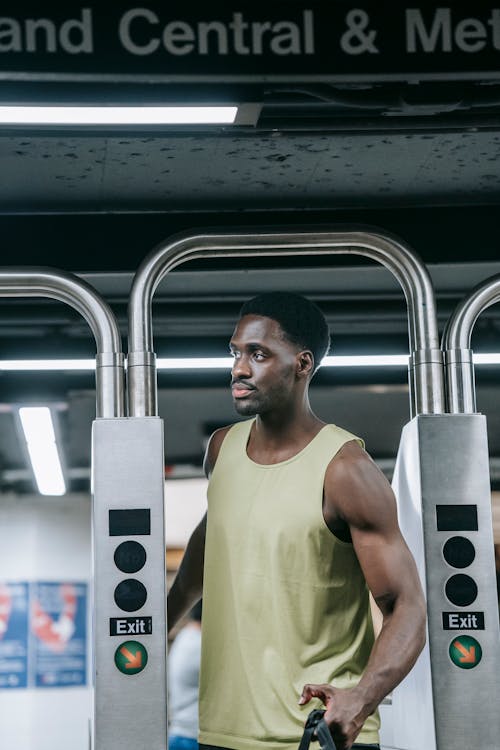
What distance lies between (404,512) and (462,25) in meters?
1.11

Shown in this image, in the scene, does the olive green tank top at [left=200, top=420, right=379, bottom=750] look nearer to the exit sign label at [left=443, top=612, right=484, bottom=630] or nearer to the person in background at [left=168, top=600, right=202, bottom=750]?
the exit sign label at [left=443, top=612, right=484, bottom=630]

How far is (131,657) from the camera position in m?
2.49

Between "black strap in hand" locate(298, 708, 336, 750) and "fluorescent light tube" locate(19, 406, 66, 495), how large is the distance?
3450 millimetres

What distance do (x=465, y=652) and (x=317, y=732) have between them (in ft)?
1.27

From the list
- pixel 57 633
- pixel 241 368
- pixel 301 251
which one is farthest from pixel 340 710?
pixel 57 633

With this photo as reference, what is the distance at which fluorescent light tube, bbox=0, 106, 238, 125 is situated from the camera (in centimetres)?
227

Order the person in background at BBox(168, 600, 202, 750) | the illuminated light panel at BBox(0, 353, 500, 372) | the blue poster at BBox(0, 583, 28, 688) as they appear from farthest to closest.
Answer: the blue poster at BBox(0, 583, 28, 688), the person in background at BBox(168, 600, 202, 750), the illuminated light panel at BBox(0, 353, 500, 372)

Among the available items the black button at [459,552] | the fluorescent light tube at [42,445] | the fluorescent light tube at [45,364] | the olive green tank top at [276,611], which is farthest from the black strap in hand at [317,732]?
the fluorescent light tube at [42,445]

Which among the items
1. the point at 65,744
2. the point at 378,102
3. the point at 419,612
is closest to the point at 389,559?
the point at 419,612

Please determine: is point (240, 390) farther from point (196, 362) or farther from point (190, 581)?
point (196, 362)

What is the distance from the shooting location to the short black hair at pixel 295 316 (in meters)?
2.84

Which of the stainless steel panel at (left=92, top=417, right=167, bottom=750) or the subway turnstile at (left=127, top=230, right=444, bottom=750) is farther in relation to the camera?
the subway turnstile at (left=127, top=230, right=444, bottom=750)

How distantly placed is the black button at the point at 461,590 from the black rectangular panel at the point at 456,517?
0.10 metres

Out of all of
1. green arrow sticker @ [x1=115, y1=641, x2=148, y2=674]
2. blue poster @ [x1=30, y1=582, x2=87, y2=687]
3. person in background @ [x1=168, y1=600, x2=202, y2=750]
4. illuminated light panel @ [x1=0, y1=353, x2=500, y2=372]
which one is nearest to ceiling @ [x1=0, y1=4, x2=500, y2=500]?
illuminated light panel @ [x1=0, y1=353, x2=500, y2=372]
